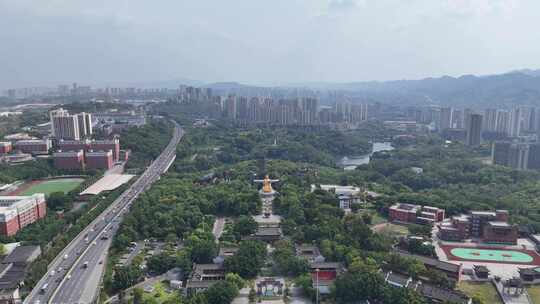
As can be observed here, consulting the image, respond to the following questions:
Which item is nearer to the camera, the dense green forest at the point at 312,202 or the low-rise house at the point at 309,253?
the dense green forest at the point at 312,202

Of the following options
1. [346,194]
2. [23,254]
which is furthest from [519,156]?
[23,254]

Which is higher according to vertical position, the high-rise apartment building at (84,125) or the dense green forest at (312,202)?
the high-rise apartment building at (84,125)

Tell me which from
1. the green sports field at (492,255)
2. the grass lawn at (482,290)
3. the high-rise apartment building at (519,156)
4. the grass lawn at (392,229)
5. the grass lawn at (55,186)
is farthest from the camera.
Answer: the high-rise apartment building at (519,156)

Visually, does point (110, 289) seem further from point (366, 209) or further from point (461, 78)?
point (461, 78)

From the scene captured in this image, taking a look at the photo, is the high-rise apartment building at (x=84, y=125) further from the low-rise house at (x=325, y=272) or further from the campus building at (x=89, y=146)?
the low-rise house at (x=325, y=272)

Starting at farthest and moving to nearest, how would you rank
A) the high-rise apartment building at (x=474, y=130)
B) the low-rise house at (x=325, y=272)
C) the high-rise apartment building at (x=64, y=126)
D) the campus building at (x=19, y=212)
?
the high-rise apartment building at (x=474, y=130) → the high-rise apartment building at (x=64, y=126) → the campus building at (x=19, y=212) → the low-rise house at (x=325, y=272)

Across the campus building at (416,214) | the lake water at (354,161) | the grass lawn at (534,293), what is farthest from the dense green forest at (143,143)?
the grass lawn at (534,293)

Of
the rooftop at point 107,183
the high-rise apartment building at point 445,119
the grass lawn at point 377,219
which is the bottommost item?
the grass lawn at point 377,219

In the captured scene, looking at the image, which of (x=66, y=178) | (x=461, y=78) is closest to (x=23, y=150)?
(x=66, y=178)

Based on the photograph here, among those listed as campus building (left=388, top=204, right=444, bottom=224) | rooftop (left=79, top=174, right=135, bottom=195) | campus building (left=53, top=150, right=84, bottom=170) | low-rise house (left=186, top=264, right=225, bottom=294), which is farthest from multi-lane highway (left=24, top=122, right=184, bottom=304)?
campus building (left=388, top=204, right=444, bottom=224)
